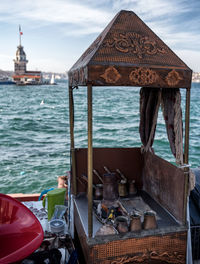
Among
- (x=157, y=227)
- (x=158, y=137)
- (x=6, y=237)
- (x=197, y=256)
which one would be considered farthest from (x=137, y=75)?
(x=158, y=137)

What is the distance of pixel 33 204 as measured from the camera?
174 inches

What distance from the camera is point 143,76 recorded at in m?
2.86

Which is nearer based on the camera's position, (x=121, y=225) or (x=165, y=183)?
(x=121, y=225)

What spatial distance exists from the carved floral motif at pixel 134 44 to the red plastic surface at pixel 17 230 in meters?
1.95

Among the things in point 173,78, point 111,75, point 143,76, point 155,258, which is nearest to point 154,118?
point 173,78

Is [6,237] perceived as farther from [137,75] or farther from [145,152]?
[145,152]

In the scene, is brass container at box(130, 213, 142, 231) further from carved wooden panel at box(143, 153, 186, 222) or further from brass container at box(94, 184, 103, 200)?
brass container at box(94, 184, 103, 200)

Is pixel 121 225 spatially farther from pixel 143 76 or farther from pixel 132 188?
pixel 143 76

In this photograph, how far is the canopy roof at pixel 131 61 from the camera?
2.78 m

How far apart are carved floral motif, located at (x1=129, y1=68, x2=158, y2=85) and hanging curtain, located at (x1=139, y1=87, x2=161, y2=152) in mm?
1017

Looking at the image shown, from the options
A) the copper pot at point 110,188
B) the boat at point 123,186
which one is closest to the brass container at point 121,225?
the boat at point 123,186

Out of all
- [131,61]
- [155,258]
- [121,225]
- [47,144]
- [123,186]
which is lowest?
[47,144]

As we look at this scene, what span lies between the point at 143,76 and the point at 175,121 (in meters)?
0.77

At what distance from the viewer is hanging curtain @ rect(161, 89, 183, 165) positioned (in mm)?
3279
